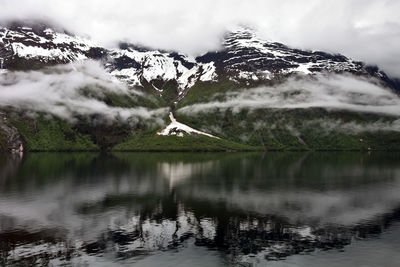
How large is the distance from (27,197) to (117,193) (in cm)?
2580

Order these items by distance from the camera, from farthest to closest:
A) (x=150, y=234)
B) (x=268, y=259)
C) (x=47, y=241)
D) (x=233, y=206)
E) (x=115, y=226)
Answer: (x=233, y=206) → (x=115, y=226) → (x=150, y=234) → (x=47, y=241) → (x=268, y=259)

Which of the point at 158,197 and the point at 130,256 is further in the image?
the point at 158,197

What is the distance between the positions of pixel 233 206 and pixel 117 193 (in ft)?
131

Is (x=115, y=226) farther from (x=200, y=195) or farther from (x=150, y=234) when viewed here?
(x=200, y=195)

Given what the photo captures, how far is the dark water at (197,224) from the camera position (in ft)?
193

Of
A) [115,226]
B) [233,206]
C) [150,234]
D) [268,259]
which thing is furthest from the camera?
[233,206]

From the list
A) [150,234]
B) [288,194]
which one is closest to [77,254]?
[150,234]

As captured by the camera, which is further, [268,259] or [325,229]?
[325,229]

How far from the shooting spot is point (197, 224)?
77.8 m

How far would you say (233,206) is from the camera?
96062 millimetres

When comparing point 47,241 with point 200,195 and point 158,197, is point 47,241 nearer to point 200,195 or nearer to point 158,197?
point 158,197

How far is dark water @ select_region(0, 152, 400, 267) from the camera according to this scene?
58812 mm

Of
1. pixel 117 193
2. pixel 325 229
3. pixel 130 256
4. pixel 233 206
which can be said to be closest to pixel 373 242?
pixel 325 229

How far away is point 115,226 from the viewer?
75438mm
